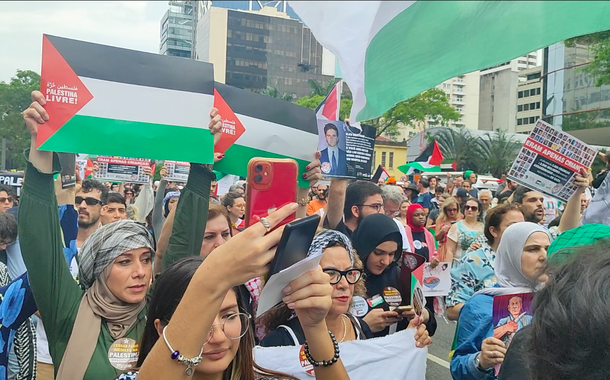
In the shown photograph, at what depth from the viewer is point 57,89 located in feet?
8.39

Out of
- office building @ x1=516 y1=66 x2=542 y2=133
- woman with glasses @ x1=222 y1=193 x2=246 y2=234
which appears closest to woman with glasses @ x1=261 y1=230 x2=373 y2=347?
woman with glasses @ x1=222 y1=193 x2=246 y2=234

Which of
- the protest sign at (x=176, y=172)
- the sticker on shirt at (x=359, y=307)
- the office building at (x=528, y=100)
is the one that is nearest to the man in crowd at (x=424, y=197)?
the protest sign at (x=176, y=172)

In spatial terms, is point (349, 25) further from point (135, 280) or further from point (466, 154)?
point (466, 154)

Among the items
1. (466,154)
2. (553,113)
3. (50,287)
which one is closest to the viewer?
(50,287)

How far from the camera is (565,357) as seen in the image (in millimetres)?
1188

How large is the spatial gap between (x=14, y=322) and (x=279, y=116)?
1.83 metres

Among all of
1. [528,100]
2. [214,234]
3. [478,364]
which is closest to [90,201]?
[214,234]

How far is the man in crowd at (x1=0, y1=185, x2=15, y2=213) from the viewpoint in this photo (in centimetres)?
576

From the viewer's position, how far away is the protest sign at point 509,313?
90.1 inches

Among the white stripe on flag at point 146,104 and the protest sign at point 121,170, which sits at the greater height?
the white stripe on flag at point 146,104

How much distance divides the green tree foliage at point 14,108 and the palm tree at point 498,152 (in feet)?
140

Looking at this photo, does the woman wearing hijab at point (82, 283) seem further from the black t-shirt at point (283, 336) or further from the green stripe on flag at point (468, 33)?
the green stripe on flag at point (468, 33)

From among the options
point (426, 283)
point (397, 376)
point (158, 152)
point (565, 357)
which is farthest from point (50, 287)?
point (426, 283)

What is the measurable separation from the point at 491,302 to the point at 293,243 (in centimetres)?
179
